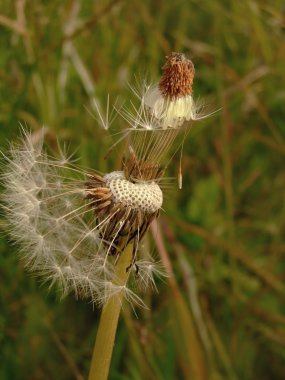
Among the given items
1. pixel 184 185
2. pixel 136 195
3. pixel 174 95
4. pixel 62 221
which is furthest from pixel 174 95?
pixel 184 185

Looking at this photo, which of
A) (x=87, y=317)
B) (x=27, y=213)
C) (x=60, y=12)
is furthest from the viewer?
(x=60, y=12)

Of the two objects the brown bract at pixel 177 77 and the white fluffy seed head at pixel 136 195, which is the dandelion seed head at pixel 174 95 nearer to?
the brown bract at pixel 177 77

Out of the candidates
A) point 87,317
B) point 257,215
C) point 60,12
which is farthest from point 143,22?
point 87,317

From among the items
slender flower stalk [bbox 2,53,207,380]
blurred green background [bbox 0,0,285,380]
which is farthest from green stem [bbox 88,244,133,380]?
blurred green background [bbox 0,0,285,380]

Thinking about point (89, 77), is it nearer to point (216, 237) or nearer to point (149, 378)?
point (216, 237)

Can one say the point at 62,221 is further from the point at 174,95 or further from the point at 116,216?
the point at 174,95

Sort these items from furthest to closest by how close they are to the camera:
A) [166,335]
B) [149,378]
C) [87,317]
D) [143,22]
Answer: [143,22] → [87,317] → [166,335] → [149,378]

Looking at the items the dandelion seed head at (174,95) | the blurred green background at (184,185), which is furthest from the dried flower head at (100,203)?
the blurred green background at (184,185)
